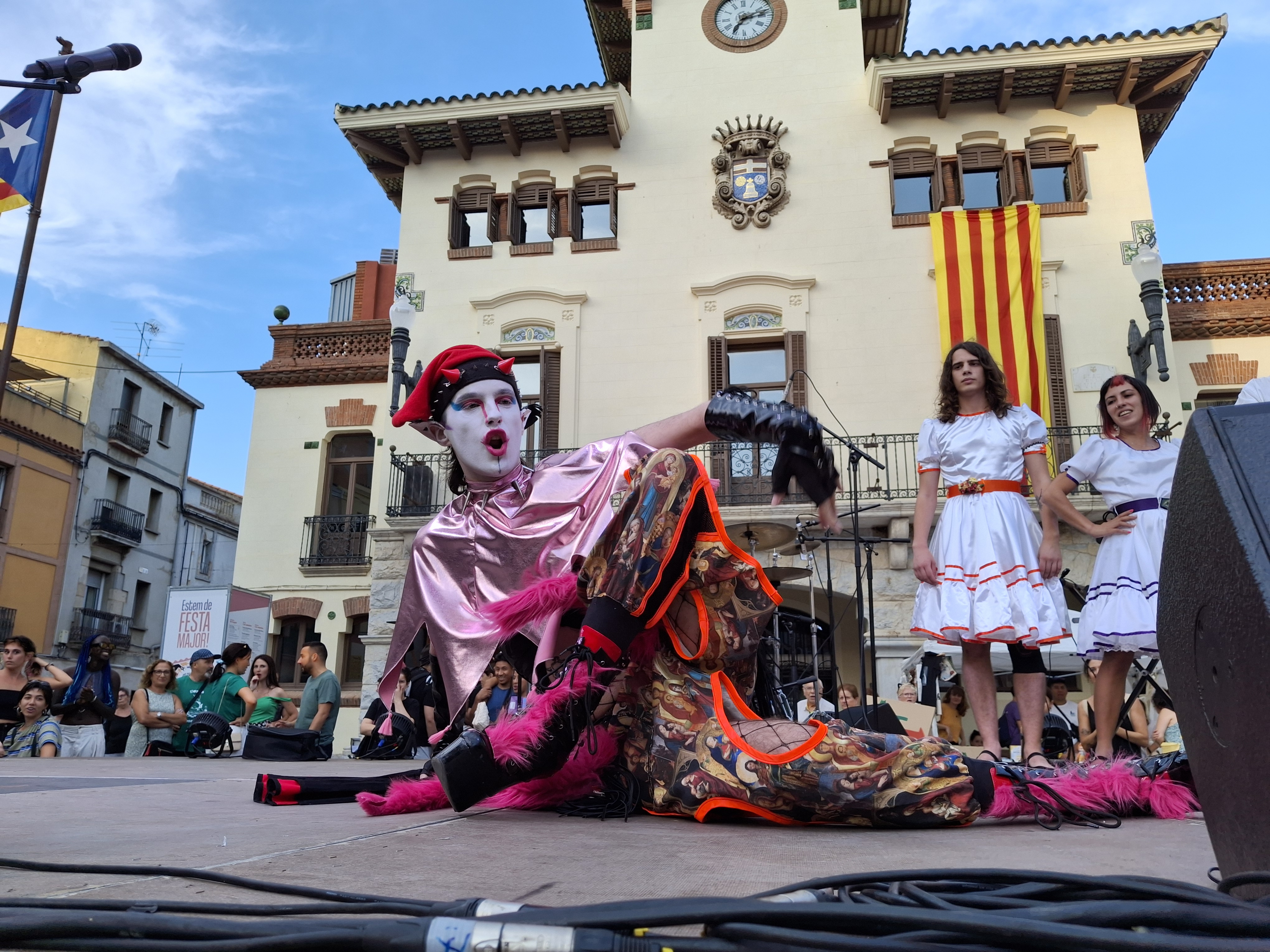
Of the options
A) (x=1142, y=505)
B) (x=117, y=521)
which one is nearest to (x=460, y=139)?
(x=1142, y=505)

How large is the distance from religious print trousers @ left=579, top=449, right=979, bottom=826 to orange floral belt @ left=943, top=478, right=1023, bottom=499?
1.78 metres

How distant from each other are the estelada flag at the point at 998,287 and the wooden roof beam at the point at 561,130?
220 inches

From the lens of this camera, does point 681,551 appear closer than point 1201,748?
No

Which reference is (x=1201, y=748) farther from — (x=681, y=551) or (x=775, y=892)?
(x=681, y=551)

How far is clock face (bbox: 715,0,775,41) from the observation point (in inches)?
572

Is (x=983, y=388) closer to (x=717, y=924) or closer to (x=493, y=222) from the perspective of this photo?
(x=717, y=924)

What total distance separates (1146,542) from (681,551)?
8.23 ft

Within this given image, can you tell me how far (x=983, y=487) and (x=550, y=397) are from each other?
10029mm

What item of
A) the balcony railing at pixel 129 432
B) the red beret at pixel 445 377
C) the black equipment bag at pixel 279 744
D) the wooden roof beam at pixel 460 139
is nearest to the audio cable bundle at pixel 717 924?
the red beret at pixel 445 377

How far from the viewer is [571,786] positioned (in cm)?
246

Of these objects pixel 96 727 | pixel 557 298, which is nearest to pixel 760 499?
pixel 557 298

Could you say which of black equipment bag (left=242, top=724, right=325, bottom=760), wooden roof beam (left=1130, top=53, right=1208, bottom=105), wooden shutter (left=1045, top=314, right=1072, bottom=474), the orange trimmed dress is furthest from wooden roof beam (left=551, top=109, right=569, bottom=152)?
the orange trimmed dress

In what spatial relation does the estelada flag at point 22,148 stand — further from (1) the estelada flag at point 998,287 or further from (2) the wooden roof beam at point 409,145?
(1) the estelada flag at point 998,287

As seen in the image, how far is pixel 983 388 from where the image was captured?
13.3 ft
